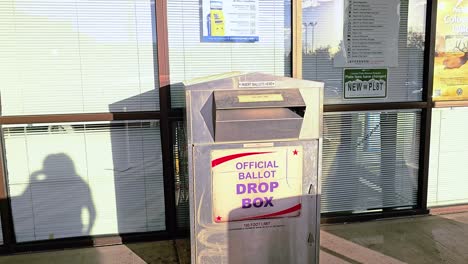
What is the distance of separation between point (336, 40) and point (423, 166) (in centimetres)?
167

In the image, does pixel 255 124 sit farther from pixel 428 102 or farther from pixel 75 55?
pixel 428 102

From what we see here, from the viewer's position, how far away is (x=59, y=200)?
356cm

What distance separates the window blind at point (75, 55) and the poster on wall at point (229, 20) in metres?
0.49

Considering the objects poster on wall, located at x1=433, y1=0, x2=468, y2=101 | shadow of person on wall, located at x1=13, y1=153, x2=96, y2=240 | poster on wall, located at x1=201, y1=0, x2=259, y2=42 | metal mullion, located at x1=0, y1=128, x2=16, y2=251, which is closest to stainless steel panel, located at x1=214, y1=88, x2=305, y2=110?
poster on wall, located at x1=201, y1=0, x2=259, y2=42

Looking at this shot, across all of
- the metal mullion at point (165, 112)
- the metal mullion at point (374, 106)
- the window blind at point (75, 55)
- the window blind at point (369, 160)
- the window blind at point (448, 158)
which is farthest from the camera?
the window blind at point (448, 158)

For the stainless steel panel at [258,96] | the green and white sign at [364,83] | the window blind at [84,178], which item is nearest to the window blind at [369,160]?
the green and white sign at [364,83]

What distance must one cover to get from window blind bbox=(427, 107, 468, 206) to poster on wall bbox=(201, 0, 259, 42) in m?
2.19

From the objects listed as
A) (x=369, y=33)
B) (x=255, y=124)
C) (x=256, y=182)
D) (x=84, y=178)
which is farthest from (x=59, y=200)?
(x=369, y=33)

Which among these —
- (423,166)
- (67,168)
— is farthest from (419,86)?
(67,168)

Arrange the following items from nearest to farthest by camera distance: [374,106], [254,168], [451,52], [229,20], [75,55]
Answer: [254,168] < [75,55] < [229,20] < [374,106] < [451,52]

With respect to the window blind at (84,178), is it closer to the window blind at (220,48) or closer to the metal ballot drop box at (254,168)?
the window blind at (220,48)

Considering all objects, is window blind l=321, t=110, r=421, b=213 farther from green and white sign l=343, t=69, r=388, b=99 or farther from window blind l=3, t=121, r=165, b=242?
window blind l=3, t=121, r=165, b=242

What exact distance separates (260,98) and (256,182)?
0.57m

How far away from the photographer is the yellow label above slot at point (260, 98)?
2445 mm
